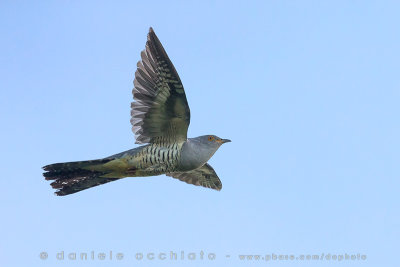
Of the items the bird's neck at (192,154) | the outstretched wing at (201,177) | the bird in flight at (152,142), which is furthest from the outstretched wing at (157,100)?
the outstretched wing at (201,177)

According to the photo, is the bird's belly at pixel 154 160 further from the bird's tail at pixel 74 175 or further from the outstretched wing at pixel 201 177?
the outstretched wing at pixel 201 177

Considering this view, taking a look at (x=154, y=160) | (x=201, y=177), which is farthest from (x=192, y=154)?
(x=201, y=177)

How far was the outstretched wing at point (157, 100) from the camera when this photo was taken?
8.45 metres

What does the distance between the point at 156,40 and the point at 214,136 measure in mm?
1975

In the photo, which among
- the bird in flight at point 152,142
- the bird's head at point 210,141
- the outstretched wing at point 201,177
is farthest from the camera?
the outstretched wing at point 201,177

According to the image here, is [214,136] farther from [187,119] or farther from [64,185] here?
[64,185]

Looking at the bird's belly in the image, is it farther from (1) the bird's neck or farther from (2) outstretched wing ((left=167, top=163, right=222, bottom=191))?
(2) outstretched wing ((left=167, top=163, right=222, bottom=191))

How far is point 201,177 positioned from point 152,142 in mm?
2468

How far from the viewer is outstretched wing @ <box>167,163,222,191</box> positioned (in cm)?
1114

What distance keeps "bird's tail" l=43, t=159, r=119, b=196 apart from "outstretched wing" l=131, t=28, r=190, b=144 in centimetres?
86

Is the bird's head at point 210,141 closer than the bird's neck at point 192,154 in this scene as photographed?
No

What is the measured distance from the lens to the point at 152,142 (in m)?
9.09

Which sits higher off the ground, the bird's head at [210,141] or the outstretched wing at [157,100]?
the outstretched wing at [157,100]

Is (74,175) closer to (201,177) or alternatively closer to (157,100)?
(157,100)
